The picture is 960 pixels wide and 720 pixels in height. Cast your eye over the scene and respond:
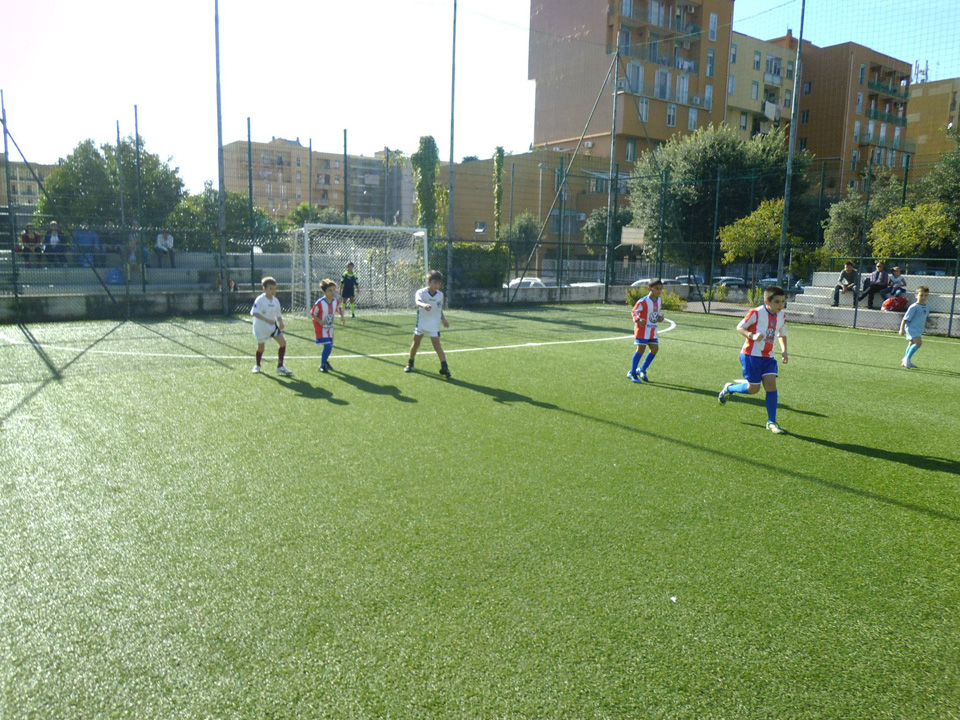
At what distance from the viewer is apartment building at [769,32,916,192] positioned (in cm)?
5275

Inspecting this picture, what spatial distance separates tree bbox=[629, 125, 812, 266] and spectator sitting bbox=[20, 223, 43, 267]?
912 inches

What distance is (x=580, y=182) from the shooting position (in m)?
47.8

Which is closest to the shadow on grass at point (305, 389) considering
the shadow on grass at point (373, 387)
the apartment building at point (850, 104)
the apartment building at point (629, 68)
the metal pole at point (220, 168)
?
the shadow on grass at point (373, 387)

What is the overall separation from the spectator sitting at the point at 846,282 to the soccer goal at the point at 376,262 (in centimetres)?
1266

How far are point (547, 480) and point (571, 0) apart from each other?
4875cm

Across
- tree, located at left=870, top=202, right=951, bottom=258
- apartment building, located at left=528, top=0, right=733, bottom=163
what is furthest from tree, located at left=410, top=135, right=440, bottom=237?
tree, located at left=870, top=202, right=951, bottom=258

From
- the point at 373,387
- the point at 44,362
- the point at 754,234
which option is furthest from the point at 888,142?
the point at 44,362

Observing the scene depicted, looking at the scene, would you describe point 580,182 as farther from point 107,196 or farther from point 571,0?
point 107,196

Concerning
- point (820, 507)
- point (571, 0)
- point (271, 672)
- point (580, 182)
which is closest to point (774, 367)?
point (820, 507)

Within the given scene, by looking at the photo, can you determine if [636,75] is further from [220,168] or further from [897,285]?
[220,168]

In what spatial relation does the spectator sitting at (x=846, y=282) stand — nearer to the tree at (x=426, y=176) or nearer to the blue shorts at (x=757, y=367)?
the blue shorts at (x=757, y=367)

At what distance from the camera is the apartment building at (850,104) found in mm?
52750

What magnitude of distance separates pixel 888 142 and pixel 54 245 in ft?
200

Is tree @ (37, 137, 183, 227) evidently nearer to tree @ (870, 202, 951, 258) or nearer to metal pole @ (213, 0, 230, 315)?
metal pole @ (213, 0, 230, 315)
